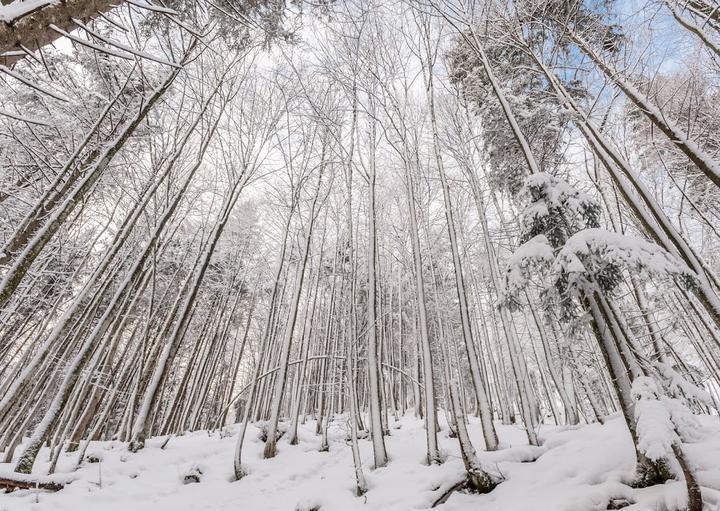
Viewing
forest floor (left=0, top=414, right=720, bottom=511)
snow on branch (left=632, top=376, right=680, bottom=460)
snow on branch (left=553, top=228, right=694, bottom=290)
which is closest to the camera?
snow on branch (left=632, top=376, right=680, bottom=460)

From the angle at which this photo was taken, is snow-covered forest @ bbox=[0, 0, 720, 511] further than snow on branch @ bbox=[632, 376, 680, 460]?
Yes

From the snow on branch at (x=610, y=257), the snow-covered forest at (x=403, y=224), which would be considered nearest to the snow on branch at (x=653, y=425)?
the snow-covered forest at (x=403, y=224)

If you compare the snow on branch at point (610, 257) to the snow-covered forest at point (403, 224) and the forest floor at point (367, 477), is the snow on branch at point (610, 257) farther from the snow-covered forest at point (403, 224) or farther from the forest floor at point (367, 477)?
the forest floor at point (367, 477)

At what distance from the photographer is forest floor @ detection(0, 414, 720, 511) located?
2801 mm

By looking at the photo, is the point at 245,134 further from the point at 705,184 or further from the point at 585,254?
the point at 705,184

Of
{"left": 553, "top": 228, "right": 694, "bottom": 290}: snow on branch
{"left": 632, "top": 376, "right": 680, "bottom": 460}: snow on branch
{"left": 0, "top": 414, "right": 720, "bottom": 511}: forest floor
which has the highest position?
{"left": 553, "top": 228, "right": 694, "bottom": 290}: snow on branch

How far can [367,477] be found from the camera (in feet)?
15.3

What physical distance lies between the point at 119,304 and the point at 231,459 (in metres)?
3.48

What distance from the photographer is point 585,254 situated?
9.84 feet

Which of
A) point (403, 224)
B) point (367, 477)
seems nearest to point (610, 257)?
point (367, 477)

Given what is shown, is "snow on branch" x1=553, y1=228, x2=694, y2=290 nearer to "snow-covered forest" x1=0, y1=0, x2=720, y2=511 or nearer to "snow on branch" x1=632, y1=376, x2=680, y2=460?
"snow-covered forest" x1=0, y1=0, x2=720, y2=511

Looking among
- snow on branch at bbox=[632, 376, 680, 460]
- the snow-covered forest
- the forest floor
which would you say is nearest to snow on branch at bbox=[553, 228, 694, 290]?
the snow-covered forest

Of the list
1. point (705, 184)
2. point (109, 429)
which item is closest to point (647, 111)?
point (705, 184)

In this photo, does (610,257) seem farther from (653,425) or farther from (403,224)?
(403,224)
